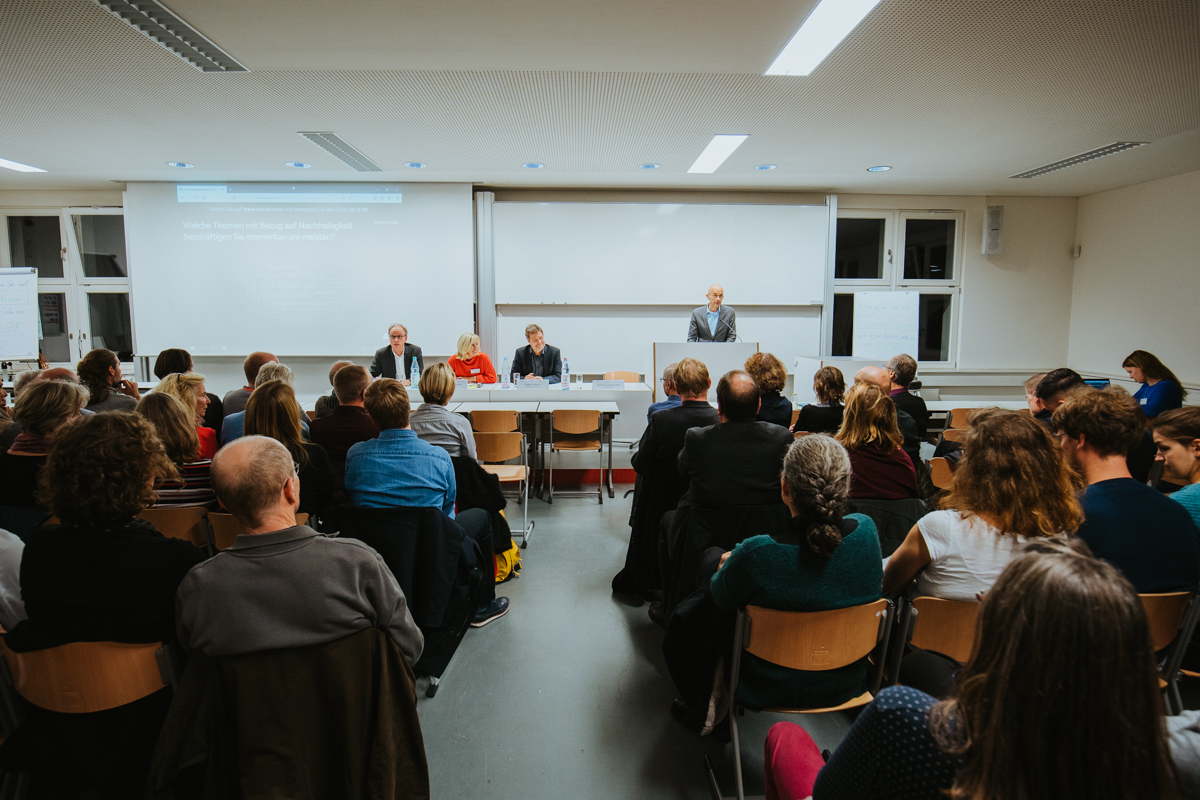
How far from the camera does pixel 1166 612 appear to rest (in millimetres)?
1733

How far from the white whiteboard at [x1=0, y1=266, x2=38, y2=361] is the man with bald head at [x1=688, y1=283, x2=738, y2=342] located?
750 cm

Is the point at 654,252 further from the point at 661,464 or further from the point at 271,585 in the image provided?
the point at 271,585

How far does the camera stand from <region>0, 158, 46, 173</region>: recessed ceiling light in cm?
600

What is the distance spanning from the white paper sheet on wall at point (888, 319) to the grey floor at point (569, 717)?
5.92 m

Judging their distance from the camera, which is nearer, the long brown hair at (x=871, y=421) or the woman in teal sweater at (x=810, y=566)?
the woman in teal sweater at (x=810, y=566)

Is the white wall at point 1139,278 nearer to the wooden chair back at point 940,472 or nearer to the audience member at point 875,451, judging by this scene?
the wooden chair back at point 940,472

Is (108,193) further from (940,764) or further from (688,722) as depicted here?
(940,764)

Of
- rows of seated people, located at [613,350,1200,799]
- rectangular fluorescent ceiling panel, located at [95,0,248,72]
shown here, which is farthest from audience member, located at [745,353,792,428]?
rectangular fluorescent ceiling panel, located at [95,0,248,72]

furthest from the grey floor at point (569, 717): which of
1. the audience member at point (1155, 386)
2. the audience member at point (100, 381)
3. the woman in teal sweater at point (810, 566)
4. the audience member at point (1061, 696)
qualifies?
the audience member at point (1155, 386)

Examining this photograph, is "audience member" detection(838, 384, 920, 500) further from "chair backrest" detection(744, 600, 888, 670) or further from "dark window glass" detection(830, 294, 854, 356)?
"dark window glass" detection(830, 294, 854, 356)

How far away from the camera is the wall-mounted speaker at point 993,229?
770 cm

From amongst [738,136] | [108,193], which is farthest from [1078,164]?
[108,193]

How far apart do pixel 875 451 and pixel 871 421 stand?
126 mm

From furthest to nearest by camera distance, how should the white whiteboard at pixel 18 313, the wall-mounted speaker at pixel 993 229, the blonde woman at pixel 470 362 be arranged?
the wall-mounted speaker at pixel 993 229 < the white whiteboard at pixel 18 313 < the blonde woman at pixel 470 362
